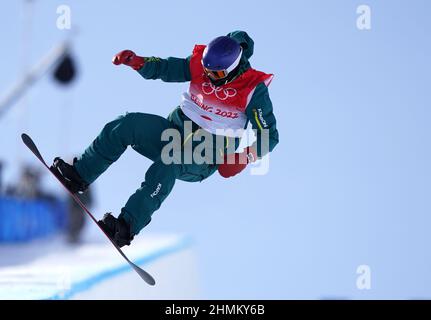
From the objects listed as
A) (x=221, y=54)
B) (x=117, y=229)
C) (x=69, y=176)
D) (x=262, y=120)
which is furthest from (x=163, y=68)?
(x=117, y=229)

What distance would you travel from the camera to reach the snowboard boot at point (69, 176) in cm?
526

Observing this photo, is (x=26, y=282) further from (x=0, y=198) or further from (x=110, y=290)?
(x=0, y=198)

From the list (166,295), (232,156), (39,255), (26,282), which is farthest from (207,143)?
(39,255)

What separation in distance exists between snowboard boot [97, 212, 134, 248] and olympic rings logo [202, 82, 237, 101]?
1.02 metres

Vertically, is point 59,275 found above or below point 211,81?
below

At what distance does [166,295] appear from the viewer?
10.2 m

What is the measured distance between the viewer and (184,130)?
16.9 feet

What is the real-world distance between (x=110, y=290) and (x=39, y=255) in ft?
20.1

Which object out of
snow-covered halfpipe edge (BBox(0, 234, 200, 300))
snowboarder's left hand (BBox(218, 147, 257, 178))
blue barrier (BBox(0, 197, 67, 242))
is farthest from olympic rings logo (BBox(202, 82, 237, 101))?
blue barrier (BBox(0, 197, 67, 242))

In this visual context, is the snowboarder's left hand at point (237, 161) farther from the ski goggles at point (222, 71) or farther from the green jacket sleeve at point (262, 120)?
the ski goggles at point (222, 71)

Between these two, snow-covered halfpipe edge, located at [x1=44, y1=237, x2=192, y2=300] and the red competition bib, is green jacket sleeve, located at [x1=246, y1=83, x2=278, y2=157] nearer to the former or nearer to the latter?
the red competition bib

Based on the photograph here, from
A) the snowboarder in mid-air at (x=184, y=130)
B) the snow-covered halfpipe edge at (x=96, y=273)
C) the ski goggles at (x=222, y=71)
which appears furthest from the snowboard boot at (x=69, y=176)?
the ski goggles at (x=222, y=71)

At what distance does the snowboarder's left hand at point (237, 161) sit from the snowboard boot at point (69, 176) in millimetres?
970

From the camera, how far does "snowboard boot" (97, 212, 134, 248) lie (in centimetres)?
492
